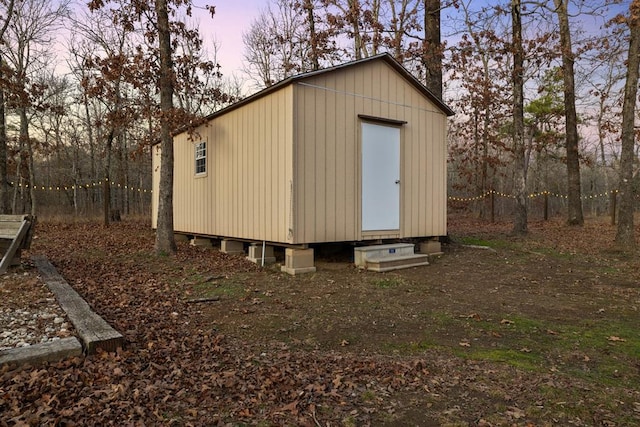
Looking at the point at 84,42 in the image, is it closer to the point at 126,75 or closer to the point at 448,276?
the point at 126,75

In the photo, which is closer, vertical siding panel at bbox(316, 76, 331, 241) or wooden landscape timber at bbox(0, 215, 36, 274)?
wooden landscape timber at bbox(0, 215, 36, 274)

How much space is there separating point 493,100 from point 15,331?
15696 mm

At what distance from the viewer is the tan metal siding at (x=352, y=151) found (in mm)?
6570

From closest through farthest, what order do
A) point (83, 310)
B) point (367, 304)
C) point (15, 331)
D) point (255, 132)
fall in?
1. point (15, 331)
2. point (83, 310)
3. point (367, 304)
4. point (255, 132)

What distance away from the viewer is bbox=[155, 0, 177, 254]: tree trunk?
7.97m

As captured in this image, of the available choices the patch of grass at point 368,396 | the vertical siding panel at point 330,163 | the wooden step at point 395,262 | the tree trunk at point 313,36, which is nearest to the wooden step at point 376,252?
the wooden step at point 395,262

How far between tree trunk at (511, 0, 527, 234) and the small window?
7.57 m

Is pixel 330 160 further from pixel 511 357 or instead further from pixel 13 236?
pixel 13 236

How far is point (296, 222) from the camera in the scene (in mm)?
6418

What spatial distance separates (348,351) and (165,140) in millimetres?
6176

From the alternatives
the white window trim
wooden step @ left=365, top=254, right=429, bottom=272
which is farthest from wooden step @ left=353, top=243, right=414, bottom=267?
the white window trim

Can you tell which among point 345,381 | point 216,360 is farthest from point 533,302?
point 216,360

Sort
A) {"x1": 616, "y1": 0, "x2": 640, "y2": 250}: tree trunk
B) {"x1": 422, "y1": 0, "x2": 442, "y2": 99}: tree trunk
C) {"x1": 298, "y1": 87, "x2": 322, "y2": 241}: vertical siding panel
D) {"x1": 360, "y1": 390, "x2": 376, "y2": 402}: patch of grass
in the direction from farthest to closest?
{"x1": 422, "y1": 0, "x2": 442, "y2": 99}: tree trunk < {"x1": 616, "y1": 0, "x2": 640, "y2": 250}: tree trunk < {"x1": 298, "y1": 87, "x2": 322, "y2": 241}: vertical siding panel < {"x1": 360, "y1": 390, "x2": 376, "y2": 402}: patch of grass

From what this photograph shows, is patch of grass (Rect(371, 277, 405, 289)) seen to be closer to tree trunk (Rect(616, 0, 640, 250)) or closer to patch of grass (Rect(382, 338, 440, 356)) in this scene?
patch of grass (Rect(382, 338, 440, 356))
